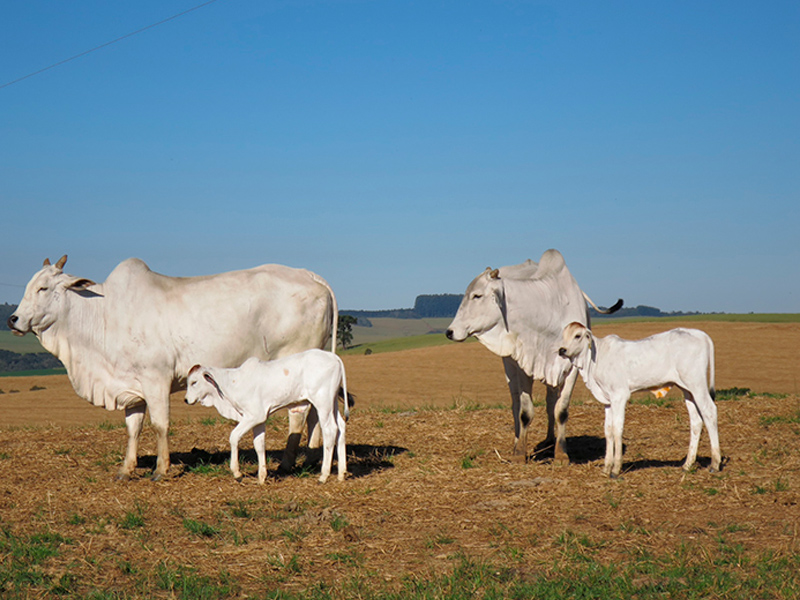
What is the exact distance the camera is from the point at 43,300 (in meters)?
10.8

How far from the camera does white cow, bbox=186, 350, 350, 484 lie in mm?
9711

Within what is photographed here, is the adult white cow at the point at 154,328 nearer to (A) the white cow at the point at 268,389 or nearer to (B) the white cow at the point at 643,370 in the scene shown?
(A) the white cow at the point at 268,389

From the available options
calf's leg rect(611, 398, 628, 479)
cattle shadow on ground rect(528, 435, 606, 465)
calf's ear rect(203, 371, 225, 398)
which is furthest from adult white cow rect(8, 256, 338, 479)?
calf's leg rect(611, 398, 628, 479)

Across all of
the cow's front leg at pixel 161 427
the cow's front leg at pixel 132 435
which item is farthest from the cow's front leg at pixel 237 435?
the cow's front leg at pixel 132 435

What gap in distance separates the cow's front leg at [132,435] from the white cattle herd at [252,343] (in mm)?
15

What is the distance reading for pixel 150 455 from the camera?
12664 mm

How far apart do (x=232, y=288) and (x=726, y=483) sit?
264 inches

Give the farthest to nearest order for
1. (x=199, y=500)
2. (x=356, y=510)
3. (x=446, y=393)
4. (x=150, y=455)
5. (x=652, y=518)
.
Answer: (x=446, y=393), (x=150, y=455), (x=199, y=500), (x=356, y=510), (x=652, y=518)

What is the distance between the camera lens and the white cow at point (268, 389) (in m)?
9.71

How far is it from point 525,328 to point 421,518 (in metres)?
3.59

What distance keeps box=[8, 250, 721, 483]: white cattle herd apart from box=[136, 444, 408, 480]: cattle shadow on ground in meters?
0.30

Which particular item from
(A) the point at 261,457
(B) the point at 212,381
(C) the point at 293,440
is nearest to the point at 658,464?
(C) the point at 293,440

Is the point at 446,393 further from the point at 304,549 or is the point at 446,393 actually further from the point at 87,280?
the point at 304,549

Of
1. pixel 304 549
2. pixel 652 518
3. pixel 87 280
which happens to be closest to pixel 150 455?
pixel 87 280
